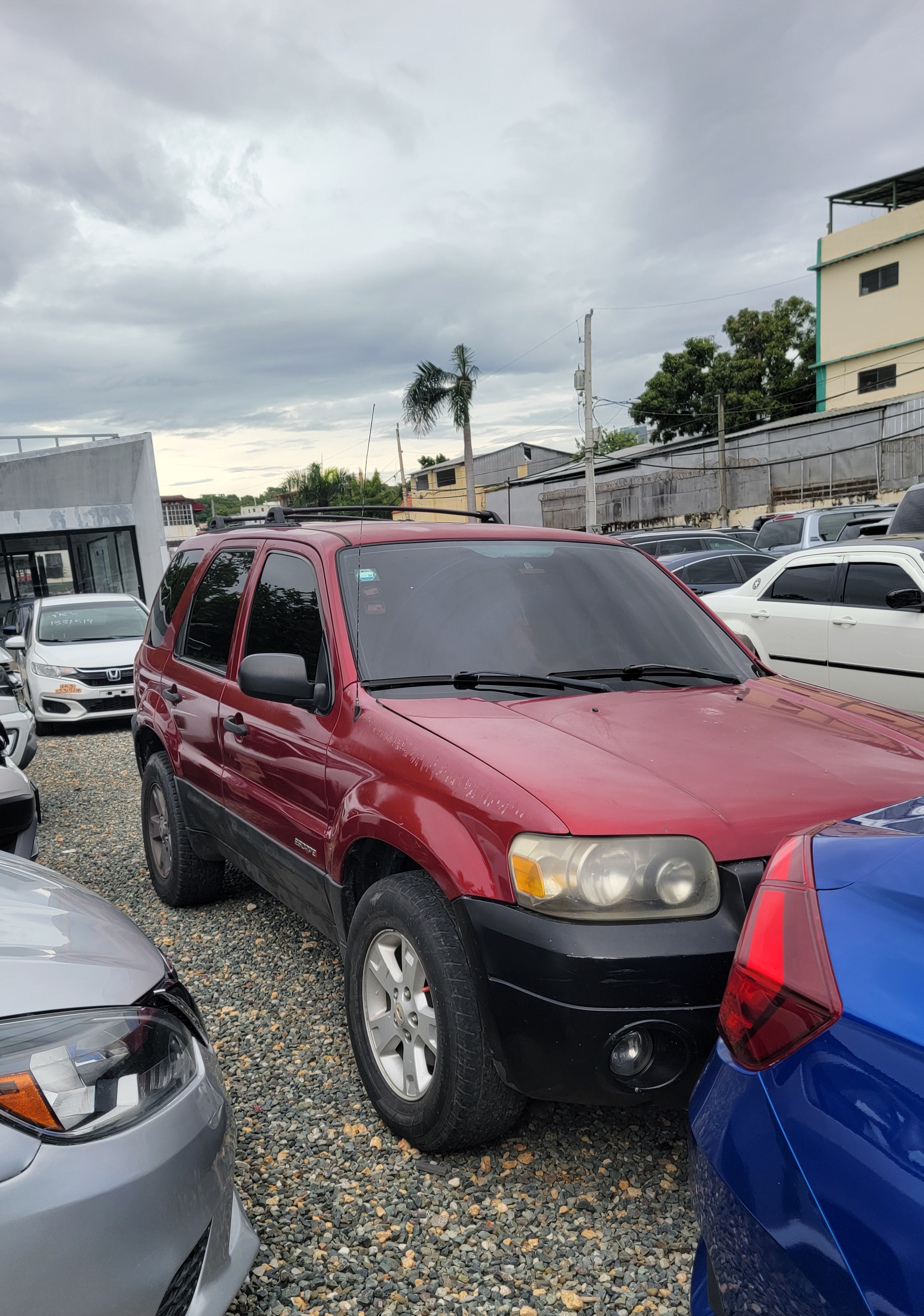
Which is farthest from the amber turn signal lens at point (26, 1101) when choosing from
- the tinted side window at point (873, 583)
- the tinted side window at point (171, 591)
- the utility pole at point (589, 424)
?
the utility pole at point (589, 424)

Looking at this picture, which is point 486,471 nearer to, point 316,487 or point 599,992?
point 316,487

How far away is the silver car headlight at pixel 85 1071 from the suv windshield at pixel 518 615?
142 centimetres

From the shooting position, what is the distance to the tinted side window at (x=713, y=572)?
40.9ft

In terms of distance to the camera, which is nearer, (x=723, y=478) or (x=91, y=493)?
(x=91, y=493)

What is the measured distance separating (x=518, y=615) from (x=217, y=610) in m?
1.61

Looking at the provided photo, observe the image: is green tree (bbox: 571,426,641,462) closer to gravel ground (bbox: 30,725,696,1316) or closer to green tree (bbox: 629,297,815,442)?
green tree (bbox: 629,297,815,442)

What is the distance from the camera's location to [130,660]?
10.9m

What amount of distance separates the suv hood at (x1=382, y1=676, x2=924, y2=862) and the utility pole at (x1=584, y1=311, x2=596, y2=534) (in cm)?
2486

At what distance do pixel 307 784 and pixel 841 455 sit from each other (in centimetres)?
3146

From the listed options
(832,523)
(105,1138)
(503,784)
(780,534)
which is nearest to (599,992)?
(503,784)

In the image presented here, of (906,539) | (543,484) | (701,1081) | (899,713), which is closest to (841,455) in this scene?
(543,484)

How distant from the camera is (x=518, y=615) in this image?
3.31 meters

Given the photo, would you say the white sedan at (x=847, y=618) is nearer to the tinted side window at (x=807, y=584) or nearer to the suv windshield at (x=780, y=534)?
the tinted side window at (x=807, y=584)

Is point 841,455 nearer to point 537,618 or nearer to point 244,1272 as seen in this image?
point 537,618
